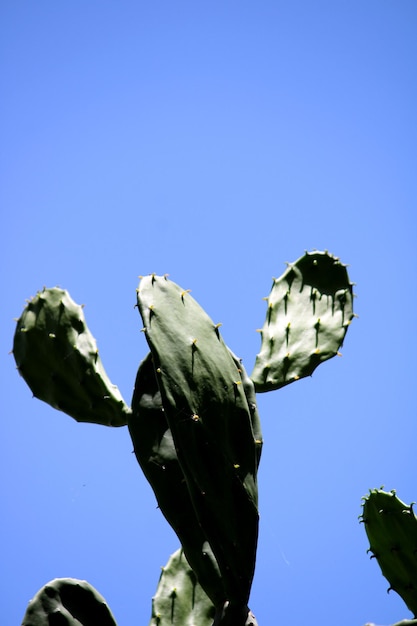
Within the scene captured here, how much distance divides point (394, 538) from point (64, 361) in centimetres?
90

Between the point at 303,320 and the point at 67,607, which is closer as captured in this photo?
the point at 67,607

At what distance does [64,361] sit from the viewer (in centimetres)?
186

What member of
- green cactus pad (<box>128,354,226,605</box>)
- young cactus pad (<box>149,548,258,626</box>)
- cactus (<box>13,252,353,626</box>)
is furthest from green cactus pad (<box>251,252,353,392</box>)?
young cactus pad (<box>149,548,258,626</box>)

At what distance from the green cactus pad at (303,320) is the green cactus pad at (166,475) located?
0.35 m

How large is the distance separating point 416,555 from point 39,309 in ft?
3.56

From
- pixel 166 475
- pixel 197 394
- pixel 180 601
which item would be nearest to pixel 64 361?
pixel 166 475

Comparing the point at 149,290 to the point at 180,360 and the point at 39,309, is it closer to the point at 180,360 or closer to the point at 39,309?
the point at 180,360

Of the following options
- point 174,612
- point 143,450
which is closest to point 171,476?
point 143,450

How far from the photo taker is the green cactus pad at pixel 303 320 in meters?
1.95

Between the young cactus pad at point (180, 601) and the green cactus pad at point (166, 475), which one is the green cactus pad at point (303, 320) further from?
the young cactus pad at point (180, 601)

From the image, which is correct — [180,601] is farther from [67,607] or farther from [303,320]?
[303,320]

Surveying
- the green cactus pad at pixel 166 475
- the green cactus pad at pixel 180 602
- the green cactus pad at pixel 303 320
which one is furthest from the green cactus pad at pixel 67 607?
the green cactus pad at pixel 303 320

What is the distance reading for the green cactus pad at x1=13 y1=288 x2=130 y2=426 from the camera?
1.83m

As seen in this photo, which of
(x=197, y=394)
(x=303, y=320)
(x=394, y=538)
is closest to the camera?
(x=197, y=394)
